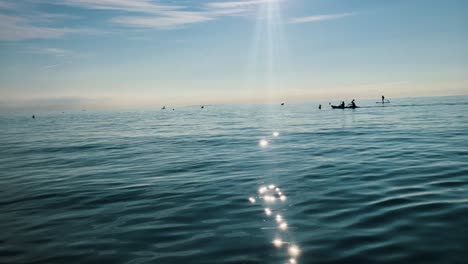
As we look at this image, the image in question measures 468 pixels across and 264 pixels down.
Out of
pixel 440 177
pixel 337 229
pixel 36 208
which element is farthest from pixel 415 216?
pixel 36 208

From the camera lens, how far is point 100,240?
759 centimetres

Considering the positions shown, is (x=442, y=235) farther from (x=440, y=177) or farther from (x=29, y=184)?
(x=29, y=184)

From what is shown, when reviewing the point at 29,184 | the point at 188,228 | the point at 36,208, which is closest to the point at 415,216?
the point at 188,228

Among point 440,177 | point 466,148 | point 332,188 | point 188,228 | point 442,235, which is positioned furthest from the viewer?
point 466,148

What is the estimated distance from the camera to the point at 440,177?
12.2 meters

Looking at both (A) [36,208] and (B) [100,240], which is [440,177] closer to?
(B) [100,240]

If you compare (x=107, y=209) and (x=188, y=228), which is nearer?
(x=188, y=228)

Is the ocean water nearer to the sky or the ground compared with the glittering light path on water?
nearer to the sky

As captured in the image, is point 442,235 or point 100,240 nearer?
point 442,235

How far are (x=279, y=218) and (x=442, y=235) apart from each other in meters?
3.84

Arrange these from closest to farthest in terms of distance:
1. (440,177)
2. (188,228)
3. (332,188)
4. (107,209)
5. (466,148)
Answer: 1. (188,228)
2. (107,209)
3. (332,188)
4. (440,177)
5. (466,148)

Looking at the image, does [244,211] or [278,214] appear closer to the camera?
[278,214]

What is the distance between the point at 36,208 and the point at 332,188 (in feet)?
34.2

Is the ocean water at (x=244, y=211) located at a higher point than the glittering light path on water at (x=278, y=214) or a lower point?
higher
